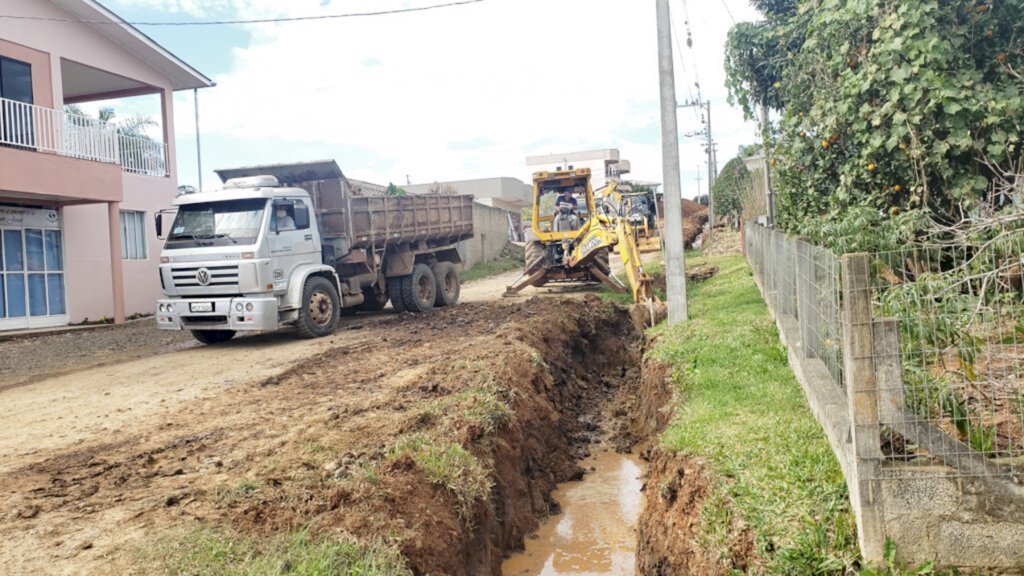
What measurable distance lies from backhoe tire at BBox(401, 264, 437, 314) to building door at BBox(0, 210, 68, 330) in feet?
23.1

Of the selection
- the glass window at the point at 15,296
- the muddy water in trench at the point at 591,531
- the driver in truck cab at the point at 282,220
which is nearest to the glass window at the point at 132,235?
the glass window at the point at 15,296

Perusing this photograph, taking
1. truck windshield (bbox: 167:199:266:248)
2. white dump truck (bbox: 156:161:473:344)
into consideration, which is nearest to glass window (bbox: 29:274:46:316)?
white dump truck (bbox: 156:161:473:344)

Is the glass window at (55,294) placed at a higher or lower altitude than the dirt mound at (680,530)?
higher

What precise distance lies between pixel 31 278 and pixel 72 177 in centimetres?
230

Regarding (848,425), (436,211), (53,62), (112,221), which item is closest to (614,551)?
(848,425)

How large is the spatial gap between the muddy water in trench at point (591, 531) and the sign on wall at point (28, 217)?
1273cm

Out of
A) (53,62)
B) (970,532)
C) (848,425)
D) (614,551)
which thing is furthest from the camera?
(53,62)

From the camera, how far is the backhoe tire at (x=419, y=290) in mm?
15875

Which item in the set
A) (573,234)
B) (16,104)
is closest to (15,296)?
(16,104)

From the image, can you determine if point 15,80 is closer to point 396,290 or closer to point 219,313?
point 219,313

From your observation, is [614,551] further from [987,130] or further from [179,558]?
[987,130]

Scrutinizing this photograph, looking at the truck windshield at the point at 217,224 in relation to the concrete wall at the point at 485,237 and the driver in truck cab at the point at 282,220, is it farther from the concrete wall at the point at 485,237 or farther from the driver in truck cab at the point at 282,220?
the concrete wall at the point at 485,237

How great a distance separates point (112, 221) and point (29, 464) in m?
11.7

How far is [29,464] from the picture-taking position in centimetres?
597
